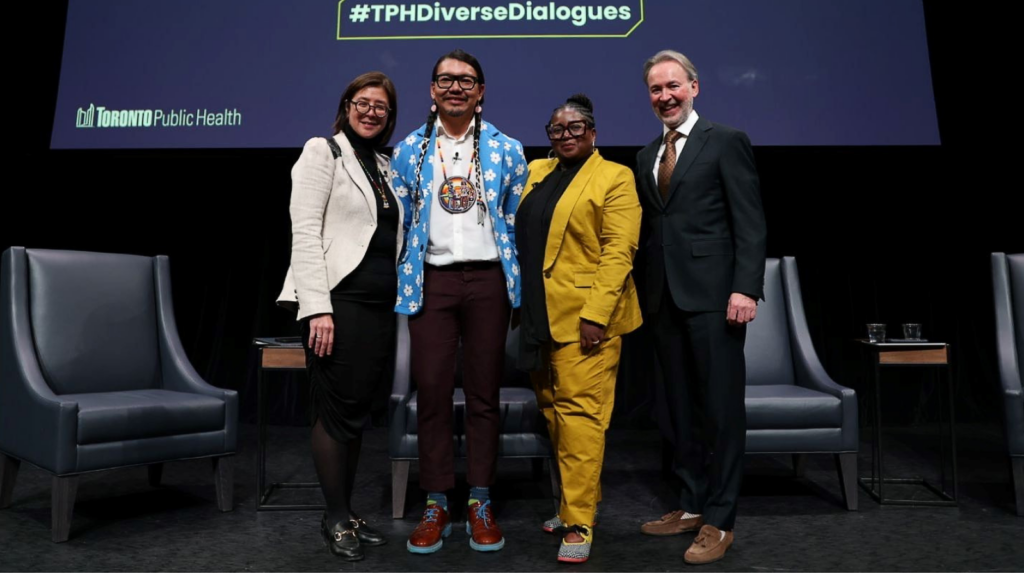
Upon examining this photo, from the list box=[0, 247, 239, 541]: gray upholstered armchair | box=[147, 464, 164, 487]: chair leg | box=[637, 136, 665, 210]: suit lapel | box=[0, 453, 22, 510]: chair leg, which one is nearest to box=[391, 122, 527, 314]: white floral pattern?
box=[637, 136, 665, 210]: suit lapel

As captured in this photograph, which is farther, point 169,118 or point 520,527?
point 169,118

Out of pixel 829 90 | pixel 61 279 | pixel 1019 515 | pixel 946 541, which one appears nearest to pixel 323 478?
pixel 61 279

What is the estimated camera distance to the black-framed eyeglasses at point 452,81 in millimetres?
1946

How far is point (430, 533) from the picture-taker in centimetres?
198

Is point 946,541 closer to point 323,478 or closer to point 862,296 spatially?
point 323,478

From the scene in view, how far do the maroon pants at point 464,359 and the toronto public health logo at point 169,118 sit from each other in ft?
6.71

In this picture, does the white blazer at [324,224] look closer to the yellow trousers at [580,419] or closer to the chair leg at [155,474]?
the yellow trousers at [580,419]

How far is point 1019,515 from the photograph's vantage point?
7.62 ft

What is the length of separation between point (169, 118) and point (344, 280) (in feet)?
7.06

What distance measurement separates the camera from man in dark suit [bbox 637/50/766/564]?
1.94 meters

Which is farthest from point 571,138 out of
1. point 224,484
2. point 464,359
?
point 224,484

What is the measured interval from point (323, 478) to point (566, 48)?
2463mm

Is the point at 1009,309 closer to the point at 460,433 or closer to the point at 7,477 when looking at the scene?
the point at 460,433

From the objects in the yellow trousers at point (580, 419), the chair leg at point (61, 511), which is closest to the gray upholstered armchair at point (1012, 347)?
the yellow trousers at point (580, 419)
